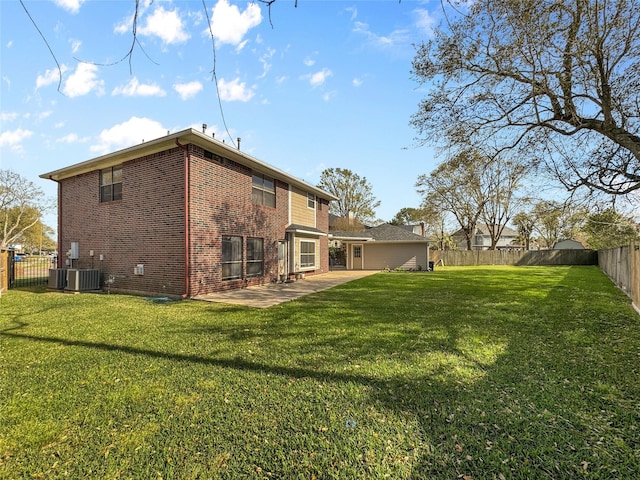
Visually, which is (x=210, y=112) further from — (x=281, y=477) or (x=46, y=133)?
(x=46, y=133)

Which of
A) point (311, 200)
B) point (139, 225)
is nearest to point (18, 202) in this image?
point (139, 225)

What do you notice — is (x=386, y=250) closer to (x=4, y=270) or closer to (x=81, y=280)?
(x=81, y=280)

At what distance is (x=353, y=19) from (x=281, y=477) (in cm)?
392

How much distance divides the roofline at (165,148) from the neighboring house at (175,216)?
0.03 m

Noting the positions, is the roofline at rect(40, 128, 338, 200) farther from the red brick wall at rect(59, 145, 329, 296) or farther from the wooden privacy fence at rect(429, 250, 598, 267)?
the wooden privacy fence at rect(429, 250, 598, 267)

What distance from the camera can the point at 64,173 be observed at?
13.3 metres

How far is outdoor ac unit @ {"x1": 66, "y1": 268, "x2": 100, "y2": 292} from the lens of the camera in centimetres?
1112

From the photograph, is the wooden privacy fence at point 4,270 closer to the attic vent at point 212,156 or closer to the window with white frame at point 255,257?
the attic vent at point 212,156

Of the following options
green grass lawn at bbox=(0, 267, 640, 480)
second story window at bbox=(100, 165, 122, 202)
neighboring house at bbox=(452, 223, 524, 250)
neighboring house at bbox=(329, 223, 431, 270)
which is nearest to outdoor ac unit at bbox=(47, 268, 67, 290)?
second story window at bbox=(100, 165, 122, 202)

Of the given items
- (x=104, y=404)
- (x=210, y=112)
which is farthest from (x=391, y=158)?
(x=104, y=404)

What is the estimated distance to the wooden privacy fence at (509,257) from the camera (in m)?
32.3

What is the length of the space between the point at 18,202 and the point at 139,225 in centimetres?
2815

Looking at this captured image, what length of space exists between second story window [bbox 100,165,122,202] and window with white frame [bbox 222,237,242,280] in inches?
170

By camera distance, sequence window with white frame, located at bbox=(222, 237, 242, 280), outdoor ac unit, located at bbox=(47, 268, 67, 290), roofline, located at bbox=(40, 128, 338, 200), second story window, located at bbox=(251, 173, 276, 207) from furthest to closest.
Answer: second story window, located at bbox=(251, 173, 276, 207) → outdoor ac unit, located at bbox=(47, 268, 67, 290) → window with white frame, located at bbox=(222, 237, 242, 280) → roofline, located at bbox=(40, 128, 338, 200)
